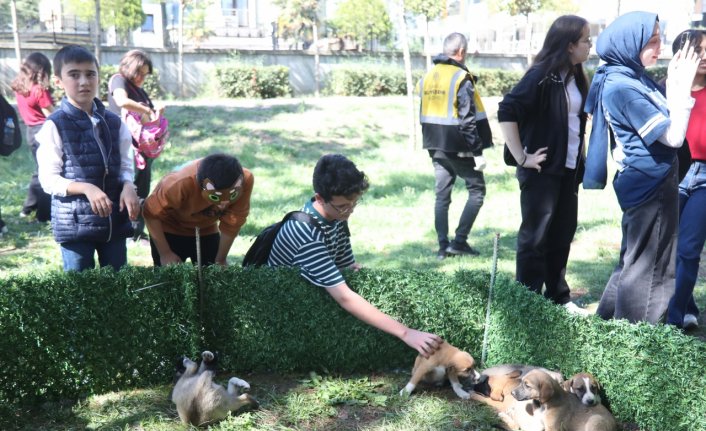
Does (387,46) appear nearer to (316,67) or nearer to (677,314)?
(316,67)

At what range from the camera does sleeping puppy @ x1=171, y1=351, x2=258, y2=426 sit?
11.4 feet

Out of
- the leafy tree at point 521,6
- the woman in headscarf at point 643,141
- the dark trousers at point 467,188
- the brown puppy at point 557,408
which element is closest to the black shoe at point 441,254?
the dark trousers at point 467,188

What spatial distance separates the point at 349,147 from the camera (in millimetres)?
14344

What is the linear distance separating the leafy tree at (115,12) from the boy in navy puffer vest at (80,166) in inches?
973

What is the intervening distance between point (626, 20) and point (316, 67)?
2284 centimetres

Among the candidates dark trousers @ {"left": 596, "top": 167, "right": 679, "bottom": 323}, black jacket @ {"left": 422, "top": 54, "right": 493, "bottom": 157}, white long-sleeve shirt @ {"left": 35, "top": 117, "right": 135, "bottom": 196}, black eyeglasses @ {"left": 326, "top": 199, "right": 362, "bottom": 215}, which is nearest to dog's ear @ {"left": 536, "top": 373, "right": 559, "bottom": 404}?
dark trousers @ {"left": 596, "top": 167, "right": 679, "bottom": 323}

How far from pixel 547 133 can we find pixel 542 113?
0.47 ft

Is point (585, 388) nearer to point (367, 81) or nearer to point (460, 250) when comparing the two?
point (460, 250)

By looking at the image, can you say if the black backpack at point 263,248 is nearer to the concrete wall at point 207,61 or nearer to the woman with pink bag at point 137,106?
the woman with pink bag at point 137,106

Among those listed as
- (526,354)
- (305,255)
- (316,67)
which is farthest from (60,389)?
(316,67)

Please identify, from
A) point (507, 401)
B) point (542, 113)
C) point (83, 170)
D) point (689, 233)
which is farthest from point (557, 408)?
point (83, 170)

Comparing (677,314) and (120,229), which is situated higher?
(120,229)

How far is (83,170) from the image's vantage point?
3.98 meters

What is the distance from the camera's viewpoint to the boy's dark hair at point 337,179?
361cm
